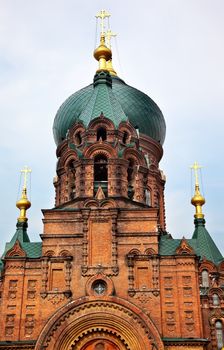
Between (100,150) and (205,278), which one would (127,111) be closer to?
(100,150)

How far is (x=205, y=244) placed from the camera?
2650cm

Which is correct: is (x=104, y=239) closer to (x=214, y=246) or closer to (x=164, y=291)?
(x=164, y=291)

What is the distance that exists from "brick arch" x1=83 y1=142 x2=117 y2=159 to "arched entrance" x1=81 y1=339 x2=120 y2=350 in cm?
744

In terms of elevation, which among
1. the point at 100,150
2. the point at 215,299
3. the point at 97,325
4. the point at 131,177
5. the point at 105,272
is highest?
the point at 100,150

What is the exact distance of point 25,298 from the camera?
67.0 feet

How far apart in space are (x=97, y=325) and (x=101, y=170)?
6771mm

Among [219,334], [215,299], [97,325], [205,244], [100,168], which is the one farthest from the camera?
[205,244]

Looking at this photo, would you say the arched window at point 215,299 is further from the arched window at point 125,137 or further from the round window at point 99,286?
the arched window at point 125,137

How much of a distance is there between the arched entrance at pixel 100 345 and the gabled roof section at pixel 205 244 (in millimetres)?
7582

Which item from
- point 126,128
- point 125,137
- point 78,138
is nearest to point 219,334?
point 125,137

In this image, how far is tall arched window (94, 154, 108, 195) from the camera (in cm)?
2317

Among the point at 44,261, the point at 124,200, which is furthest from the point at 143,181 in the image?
the point at 44,261

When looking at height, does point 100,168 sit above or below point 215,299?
above

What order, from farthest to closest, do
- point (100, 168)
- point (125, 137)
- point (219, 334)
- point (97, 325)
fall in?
point (125, 137) → point (100, 168) → point (219, 334) → point (97, 325)
